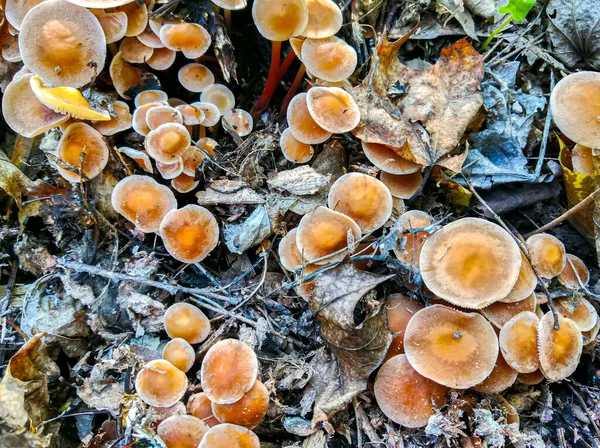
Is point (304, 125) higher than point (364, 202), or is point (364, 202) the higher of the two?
point (304, 125)

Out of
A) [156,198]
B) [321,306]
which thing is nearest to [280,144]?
[156,198]

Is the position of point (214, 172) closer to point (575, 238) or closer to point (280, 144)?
point (280, 144)

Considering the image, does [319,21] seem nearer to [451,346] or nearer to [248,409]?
[451,346]

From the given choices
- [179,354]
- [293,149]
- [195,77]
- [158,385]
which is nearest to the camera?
[158,385]

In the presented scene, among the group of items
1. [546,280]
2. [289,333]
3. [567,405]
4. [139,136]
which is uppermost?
[139,136]

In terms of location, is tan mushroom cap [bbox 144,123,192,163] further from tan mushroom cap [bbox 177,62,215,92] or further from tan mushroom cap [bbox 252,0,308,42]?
tan mushroom cap [bbox 252,0,308,42]

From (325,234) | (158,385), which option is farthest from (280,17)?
(158,385)

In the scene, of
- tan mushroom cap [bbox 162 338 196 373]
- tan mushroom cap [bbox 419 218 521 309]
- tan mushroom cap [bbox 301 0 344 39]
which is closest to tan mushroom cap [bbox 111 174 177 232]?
tan mushroom cap [bbox 162 338 196 373]
